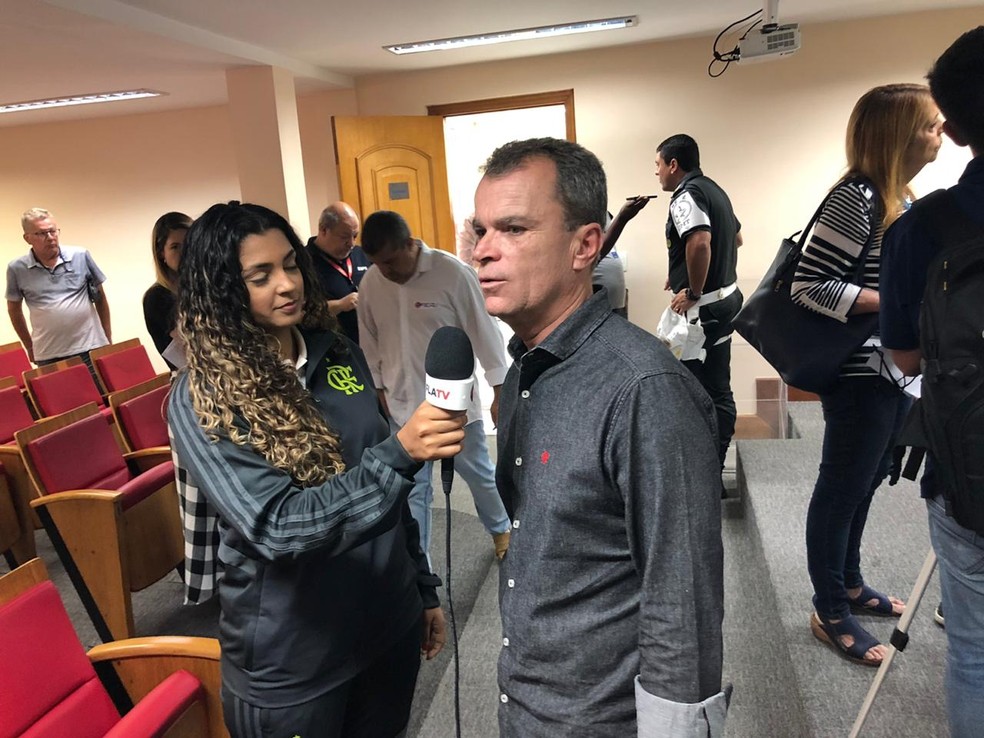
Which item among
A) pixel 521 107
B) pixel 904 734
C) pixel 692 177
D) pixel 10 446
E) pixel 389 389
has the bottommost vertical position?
pixel 904 734

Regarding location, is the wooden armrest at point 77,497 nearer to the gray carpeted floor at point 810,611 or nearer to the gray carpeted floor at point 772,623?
the gray carpeted floor at point 772,623

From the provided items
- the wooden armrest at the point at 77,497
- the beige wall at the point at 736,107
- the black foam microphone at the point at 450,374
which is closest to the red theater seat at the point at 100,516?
the wooden armrest at the point at 77,497

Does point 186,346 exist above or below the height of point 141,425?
above

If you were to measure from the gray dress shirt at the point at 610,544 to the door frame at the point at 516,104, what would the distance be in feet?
15.5

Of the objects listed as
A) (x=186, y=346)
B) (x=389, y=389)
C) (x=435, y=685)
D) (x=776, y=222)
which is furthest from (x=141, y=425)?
(x=776, y=222)

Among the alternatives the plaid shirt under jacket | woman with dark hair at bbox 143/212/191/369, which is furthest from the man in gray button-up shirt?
woman with dark hair at bbox 143/212/191/369

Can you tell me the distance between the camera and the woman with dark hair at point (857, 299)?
1.52 meters

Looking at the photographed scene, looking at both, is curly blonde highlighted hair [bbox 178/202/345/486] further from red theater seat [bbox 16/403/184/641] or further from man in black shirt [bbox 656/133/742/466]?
man in black shirt [bbox 656/133/742/466]

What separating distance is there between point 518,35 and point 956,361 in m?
4.21

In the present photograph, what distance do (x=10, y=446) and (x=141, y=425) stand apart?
24.1 inches

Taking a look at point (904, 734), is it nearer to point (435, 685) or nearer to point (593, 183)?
point (435, 685)

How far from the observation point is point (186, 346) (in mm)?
1097

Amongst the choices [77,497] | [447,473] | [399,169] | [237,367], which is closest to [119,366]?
[77,497]

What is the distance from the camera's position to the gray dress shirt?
76 centimetres
